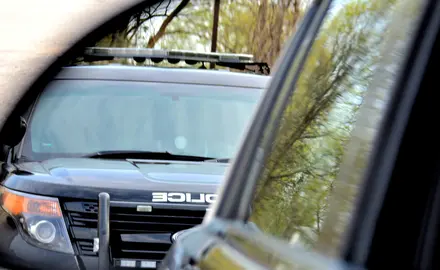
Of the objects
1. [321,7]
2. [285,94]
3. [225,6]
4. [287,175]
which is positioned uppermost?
[321,7]

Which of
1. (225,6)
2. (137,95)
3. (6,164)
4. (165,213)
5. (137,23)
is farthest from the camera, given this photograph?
(225,6)

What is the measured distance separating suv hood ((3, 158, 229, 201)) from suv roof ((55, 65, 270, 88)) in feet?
3.51

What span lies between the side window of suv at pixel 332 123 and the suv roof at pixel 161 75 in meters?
4.72

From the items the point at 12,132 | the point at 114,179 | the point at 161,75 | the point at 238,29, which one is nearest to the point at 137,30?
the point at 238,29

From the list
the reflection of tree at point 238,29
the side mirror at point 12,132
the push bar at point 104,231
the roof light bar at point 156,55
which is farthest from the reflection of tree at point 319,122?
the reflection of tree at point 238,29

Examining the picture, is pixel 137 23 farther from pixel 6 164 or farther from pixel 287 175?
pixel 287 175

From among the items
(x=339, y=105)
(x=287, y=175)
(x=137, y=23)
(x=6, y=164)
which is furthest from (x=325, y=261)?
(x=137, y=23)

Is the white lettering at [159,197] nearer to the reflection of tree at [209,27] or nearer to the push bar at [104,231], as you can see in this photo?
the push bar at [104,231]

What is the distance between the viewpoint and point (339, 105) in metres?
2.06

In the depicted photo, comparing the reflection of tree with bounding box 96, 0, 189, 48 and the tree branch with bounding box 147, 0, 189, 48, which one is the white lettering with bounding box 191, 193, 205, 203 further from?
the tree branch with bounding box 147, 0, 189, 48

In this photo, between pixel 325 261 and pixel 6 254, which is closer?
pixel 325 261

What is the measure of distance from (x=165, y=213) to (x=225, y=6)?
12.2 meters

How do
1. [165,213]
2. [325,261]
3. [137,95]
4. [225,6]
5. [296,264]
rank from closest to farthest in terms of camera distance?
[325,261], [296,264], [165,213], [137,95], [225,6]

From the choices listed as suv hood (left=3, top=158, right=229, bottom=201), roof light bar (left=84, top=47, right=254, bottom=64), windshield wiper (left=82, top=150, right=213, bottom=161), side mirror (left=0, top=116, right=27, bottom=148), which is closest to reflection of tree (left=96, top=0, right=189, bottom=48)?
roof light bar (left=84, top=47, right=254, bottom=64)
